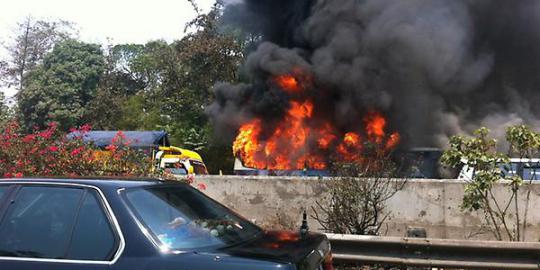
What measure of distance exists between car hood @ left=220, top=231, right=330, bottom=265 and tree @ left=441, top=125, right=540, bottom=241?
3612 millimetres

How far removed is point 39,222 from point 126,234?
77cm

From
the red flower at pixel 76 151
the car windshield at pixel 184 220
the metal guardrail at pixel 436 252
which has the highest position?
the red flower at pixel 76 151

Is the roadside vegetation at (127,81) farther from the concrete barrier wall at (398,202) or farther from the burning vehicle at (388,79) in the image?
the concrete barrier wall at (398,202)

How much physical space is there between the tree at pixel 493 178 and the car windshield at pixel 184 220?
3.93 metres

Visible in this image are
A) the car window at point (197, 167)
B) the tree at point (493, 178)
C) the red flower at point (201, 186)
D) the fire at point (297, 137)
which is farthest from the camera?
the car window at point (197, 167)

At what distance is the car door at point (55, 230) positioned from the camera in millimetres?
3129

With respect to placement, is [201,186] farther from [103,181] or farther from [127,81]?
[127,81]

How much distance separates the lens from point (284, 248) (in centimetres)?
329

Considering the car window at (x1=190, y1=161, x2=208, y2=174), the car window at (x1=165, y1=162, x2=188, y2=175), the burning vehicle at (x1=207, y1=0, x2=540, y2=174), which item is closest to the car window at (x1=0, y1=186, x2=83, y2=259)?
the car window at (x1=165, y1=162, x2=188, y2=175)

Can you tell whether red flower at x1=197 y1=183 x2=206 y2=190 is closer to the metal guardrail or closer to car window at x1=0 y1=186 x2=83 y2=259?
the metal guardrail

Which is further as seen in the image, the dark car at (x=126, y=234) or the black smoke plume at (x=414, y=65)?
the black smoke plume at (x=414, y=65)

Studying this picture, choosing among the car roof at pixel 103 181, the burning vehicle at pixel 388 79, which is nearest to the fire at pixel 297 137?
the burning vehicle at pixel 388 79

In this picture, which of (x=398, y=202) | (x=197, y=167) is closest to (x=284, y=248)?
(x=398, y=202)

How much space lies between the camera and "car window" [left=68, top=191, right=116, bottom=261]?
3113mm
